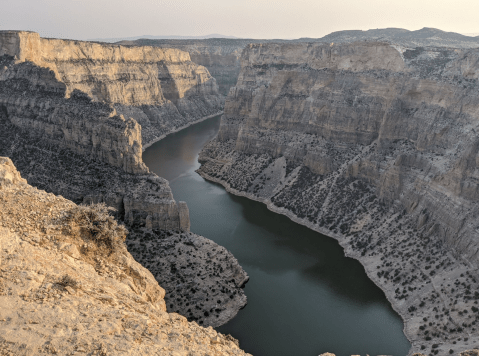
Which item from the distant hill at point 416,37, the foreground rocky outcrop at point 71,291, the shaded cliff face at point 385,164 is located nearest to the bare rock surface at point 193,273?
the foreground rocky outcrop at point 71,291

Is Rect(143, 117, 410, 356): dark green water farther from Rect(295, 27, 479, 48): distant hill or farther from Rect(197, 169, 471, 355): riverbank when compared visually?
Rect(295, 27, 479, 48): distant hill

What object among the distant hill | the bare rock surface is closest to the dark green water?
the bare rock surface

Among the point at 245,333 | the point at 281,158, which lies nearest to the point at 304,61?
the point at 281,158

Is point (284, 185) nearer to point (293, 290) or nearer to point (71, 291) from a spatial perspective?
point (293, 290)

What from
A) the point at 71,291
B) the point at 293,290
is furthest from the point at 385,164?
the point at 71,291

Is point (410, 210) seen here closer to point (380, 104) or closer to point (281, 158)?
point (380, 104)

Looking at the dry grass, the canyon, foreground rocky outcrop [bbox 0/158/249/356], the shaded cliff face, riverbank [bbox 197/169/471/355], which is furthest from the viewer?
the shaded cliff face

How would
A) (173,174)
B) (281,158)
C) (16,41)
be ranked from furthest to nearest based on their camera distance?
(173,174) → (281,158) → (16,41)
